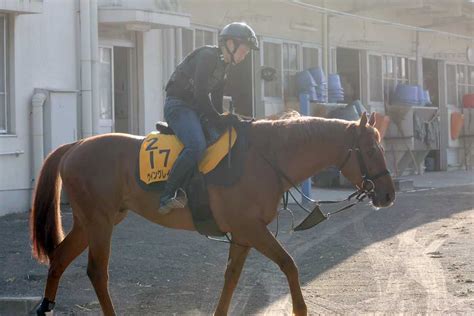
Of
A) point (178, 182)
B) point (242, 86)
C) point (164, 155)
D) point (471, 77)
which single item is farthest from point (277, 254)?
point (471, 77)

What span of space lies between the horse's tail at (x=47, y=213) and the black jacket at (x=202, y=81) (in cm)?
125

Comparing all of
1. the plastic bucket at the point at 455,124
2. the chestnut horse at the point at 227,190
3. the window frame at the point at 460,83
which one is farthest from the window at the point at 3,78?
the window frame at the point at 460,83

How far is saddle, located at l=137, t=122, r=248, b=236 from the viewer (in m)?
7.68

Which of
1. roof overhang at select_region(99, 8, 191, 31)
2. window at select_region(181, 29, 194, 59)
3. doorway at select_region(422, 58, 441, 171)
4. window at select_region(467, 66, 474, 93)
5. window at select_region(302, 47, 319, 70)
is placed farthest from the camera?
window at select_region(467, 66, 474, 93)

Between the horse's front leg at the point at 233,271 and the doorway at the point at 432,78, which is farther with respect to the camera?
the doorway at the point at 432,78

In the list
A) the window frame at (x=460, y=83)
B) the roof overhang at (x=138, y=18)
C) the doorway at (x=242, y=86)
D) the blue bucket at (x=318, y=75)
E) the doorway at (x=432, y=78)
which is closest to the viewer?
the roof overhang at (x=138, y=18)

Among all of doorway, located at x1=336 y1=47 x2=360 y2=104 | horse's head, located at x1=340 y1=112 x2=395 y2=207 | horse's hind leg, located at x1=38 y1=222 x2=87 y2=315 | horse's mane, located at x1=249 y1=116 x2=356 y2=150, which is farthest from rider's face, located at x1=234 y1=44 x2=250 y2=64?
doorway, located at x1=336 y1=47 x2=360 y2=104

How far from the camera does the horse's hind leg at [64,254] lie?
8023 mm

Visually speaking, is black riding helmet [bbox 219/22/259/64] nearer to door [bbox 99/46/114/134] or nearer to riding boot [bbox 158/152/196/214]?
riding boot [bbox 158/152/196/214]

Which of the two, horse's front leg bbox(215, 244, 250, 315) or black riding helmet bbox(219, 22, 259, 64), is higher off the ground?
black riding helmet bbox(219, 22, 259, 64)

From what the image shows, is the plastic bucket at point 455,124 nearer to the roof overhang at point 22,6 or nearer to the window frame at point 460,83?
the window frame at point 460,83

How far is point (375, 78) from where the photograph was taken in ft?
88.3

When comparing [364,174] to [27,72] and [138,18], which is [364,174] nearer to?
[27,72]

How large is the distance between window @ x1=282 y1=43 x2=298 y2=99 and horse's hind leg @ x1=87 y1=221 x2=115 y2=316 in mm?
14995
